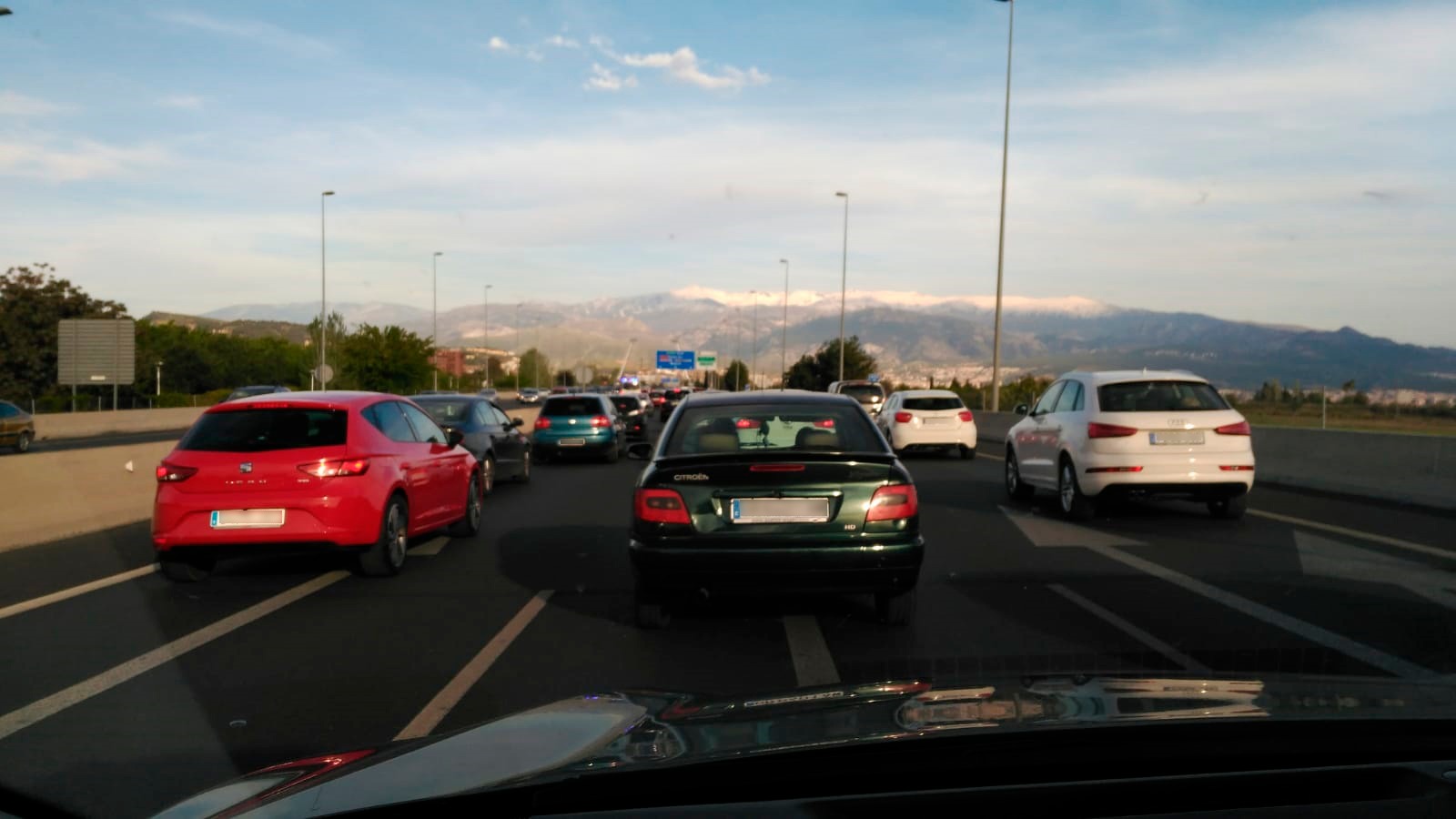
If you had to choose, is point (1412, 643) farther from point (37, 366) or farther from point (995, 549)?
point (37, 366)

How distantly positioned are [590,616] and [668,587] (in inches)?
42.9

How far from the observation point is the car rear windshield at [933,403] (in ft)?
84.7

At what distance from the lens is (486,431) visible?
17734mm

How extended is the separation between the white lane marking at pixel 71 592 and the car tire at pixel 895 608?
19.9 feet

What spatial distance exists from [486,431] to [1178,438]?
31.5ft

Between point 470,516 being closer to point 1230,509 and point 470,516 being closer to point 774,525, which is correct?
point 774,525

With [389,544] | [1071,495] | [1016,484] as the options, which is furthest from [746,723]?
[1016,484]

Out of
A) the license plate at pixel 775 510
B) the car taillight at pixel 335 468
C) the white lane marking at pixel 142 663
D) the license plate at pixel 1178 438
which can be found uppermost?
the license plate at pixel 1178 438

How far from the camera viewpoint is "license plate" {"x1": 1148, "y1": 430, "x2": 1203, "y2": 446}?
43.4 feet

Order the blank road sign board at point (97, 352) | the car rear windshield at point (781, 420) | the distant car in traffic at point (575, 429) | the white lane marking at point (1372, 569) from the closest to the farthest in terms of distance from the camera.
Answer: the car rear windshield at point (781, 420) < the white lane marking at point (1372, 569) < the distant car in traffic at point (575, 429) < the blank road sign board at point (97, 352)

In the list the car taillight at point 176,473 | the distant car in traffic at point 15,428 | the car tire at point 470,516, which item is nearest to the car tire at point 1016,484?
the car tire at point 470,516

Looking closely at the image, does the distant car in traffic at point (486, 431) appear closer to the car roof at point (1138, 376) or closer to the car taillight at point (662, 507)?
the car roof at point (1138, 376)

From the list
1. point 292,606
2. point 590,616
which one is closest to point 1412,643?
point 590,616

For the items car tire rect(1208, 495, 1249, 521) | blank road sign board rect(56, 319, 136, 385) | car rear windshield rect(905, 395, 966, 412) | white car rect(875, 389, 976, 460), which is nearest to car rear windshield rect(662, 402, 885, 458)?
car tire rect(1208, 495, 1249, 521)
